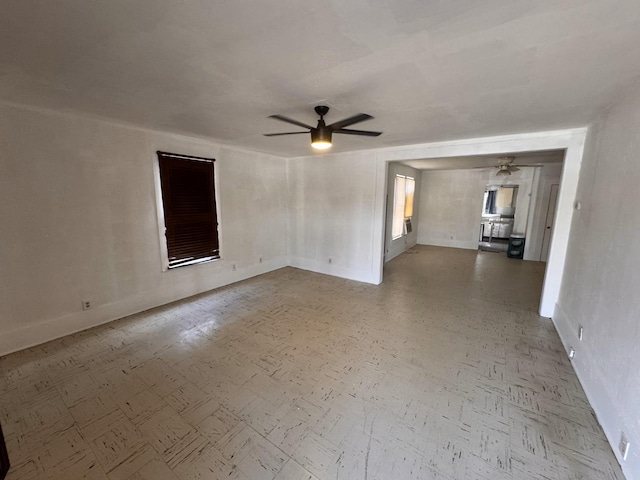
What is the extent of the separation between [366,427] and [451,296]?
10.0 ft

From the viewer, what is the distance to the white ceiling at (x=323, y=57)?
47.1 inches

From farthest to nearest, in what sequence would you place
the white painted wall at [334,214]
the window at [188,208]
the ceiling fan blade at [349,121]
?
the white painted wall at [334,214] < the window at [188,208] < the ceiling fan blade at [349,121]

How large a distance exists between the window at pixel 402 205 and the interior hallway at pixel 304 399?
130 inches

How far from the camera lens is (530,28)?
1288 millimetres

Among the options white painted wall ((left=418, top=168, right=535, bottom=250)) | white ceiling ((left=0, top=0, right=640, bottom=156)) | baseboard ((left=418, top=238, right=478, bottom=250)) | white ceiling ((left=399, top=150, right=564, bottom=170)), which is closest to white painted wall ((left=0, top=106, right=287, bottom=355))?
white ceiling ((left=0, top=0, right=640, bottom=156))

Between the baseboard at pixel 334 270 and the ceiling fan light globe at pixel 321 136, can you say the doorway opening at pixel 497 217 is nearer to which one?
the baseboard at pixel 334 270

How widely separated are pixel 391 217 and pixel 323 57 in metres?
4.96

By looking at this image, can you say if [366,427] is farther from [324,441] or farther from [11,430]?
[11,430]

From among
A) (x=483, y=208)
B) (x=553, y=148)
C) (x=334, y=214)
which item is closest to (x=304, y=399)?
(x=334, y=214)

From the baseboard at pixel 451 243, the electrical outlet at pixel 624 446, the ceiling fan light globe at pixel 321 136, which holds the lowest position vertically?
the electrical outlet at pixel 624 446

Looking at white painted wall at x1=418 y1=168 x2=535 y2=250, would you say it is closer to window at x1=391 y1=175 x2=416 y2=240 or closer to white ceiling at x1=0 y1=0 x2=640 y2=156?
window at x1=391 y1=175 x2=416 y2=240

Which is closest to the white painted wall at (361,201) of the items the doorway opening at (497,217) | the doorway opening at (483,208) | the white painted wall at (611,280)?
the white painted wall at (611,280)

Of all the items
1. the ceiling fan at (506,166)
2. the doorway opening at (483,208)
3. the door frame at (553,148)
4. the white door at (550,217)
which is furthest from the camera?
the doorway opening at (483,208)

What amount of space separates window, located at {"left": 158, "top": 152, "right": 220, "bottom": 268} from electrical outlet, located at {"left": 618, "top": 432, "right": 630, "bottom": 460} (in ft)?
15.8
